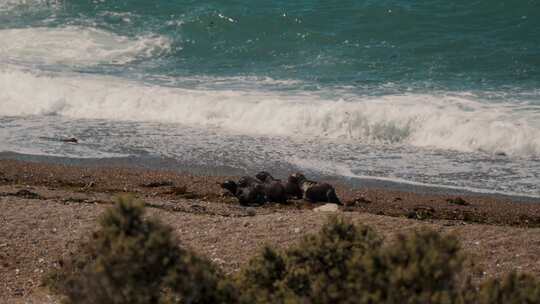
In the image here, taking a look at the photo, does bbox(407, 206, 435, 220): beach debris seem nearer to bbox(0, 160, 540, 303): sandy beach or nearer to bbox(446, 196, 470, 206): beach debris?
bbox(0, 160, 540, 303): sandy beach

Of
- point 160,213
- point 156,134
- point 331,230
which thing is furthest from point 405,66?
point 331,230

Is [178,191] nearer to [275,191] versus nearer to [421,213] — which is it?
[275,191]

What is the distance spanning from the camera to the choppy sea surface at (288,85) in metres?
15.0

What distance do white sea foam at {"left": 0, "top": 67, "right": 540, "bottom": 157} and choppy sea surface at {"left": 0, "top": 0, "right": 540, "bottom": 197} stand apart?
0.12 ft

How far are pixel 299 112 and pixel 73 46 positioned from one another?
362 inches

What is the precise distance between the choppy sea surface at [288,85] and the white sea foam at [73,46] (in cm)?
7

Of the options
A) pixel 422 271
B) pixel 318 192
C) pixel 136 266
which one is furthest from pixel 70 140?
pixel 422 271

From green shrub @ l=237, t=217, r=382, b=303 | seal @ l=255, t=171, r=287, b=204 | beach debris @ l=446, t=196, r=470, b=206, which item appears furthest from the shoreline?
green shrub @ l=237, t=217, r=382, b=303

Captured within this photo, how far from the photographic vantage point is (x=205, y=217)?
10.3 meters

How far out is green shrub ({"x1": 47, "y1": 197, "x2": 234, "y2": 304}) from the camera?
4605mm

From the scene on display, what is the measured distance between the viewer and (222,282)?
16.5 feet

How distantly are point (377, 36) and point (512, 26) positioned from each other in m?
3.68

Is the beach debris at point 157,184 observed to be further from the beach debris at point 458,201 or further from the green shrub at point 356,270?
the green shrub at point 356,270

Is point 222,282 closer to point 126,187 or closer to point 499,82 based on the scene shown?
point 126,187
